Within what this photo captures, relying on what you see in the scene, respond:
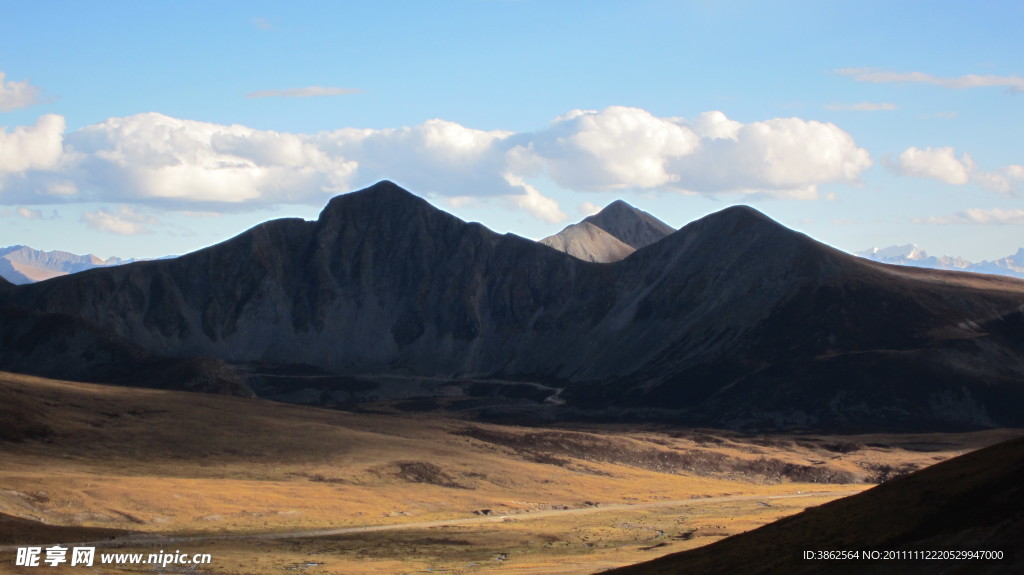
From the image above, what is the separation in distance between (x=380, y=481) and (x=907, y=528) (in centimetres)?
7512

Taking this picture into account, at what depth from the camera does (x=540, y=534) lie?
82312 millimetres

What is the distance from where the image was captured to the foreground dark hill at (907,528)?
35.5 meters

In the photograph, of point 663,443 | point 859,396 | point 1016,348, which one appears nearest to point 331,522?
point 663,443

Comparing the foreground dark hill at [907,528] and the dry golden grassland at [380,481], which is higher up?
the foreground dark hill at [907,528]

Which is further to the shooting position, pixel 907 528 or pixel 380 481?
pixel 380 481

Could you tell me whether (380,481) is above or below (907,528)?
below

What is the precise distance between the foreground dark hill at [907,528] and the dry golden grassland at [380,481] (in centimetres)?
1614

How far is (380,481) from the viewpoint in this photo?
357 feet

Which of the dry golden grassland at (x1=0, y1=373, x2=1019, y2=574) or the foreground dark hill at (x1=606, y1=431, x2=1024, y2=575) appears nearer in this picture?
the foreground dark hill at (x1=606, y1=431, x2=1024, y2=575)

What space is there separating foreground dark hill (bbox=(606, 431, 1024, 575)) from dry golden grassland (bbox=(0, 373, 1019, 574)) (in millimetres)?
16142

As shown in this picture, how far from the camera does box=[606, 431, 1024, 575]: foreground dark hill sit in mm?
35531

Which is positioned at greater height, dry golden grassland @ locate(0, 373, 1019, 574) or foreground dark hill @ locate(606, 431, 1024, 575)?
foreground dark hill @ locate(606, 431, 1024, 575)

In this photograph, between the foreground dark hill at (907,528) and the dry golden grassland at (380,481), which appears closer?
the foreground dark hill at (907,528)

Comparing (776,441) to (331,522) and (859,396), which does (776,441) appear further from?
(331,522)
